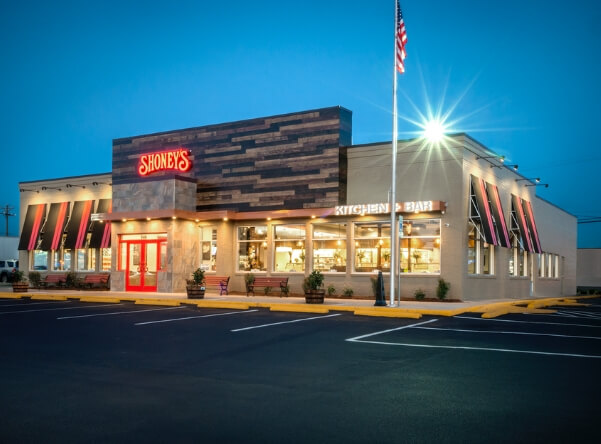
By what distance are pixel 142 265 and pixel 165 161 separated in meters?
5.44

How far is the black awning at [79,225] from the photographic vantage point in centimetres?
3447

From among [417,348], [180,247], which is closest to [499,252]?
[180,247]

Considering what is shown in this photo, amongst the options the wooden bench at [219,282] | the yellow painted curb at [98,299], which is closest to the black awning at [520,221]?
the wooden bench at [219,282]

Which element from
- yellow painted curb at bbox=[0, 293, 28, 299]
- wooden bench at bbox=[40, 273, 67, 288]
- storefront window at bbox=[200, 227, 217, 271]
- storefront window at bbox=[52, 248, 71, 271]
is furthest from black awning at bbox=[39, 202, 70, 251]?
Result: storefront window at bbox=[200, 227, 217, 271]

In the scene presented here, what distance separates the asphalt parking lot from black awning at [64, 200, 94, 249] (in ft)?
66.3

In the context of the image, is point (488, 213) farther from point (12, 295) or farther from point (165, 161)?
point (12, 295)

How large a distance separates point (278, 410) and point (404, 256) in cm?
1907

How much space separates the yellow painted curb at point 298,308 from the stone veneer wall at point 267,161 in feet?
24.0

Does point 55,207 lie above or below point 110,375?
above

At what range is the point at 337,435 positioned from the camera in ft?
18.9

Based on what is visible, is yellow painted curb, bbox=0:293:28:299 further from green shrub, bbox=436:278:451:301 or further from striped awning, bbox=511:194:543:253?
striped awning, bbox=511:194:543:253

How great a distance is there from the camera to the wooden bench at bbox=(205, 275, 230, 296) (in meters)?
26.8

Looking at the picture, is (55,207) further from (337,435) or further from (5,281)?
(337,435)

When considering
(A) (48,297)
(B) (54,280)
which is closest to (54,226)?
(B) (54,280)
